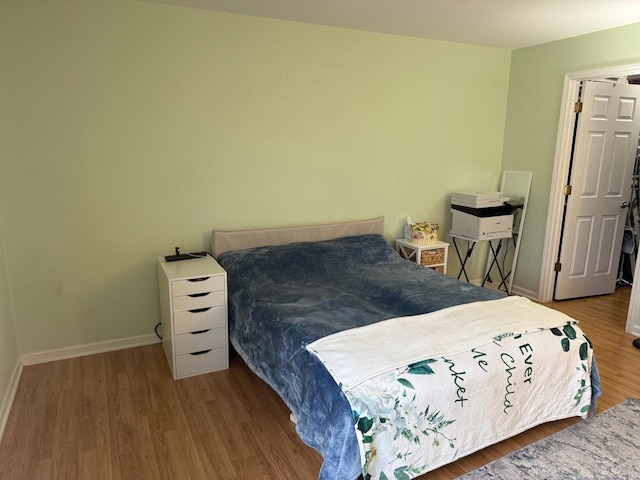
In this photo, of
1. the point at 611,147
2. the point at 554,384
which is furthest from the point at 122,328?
the point at 611,147

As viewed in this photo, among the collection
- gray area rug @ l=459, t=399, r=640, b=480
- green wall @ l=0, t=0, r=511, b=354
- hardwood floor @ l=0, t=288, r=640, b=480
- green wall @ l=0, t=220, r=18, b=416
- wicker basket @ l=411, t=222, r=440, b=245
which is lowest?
hardwood floor @ l=0, t=288, r=640, b=480

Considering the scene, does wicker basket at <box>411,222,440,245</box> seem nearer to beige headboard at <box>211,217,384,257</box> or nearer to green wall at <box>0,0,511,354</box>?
beige headboard at <box>211,217,384,257</box>

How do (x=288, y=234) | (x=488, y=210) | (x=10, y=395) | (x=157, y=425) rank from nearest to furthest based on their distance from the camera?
(x=157, y=425) < (x=10, y=395) < (x=288, y=234) < (x=488, y=210)

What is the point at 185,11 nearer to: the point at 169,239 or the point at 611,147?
the point at 169,239

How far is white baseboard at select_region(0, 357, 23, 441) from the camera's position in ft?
7.18

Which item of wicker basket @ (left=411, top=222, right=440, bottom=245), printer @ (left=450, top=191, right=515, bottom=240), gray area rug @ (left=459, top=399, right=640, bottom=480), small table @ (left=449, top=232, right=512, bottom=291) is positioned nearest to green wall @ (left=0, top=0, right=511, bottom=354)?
wicker basket @ (left=411, top=222, right=440, bottom=245)

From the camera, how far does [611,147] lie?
387 cm

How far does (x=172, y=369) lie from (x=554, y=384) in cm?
211

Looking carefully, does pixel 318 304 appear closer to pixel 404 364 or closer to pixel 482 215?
pixel 404 364

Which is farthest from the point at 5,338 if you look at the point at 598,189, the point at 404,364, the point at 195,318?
the point at 598,189

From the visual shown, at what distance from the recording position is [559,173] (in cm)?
381

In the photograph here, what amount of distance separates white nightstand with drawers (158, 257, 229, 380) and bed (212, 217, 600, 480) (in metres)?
0.11

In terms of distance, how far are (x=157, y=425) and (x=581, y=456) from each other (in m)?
2.03

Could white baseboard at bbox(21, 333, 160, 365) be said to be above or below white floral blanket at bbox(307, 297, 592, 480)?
below
